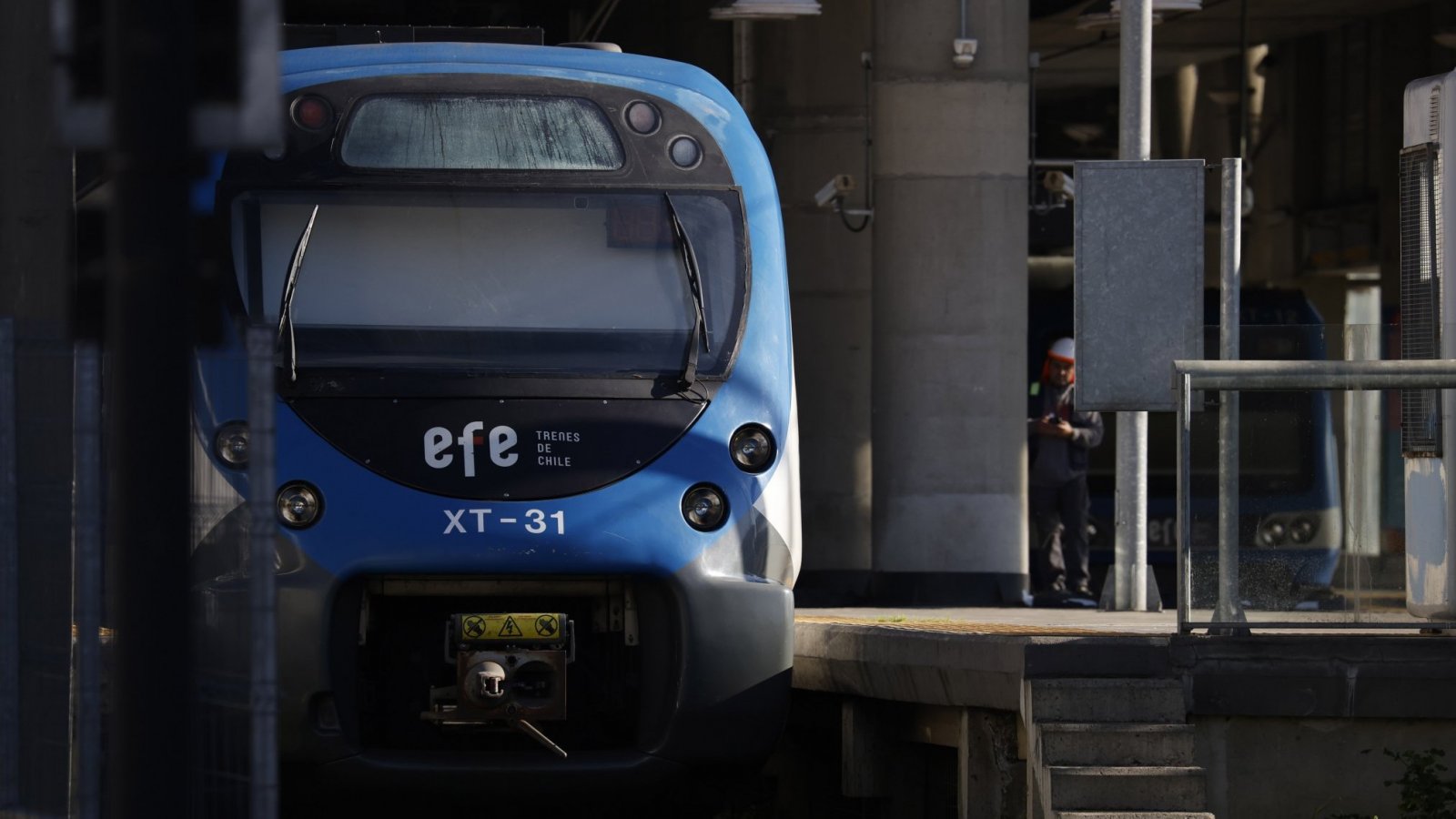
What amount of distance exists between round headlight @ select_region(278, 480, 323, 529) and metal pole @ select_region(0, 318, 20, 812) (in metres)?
1.56

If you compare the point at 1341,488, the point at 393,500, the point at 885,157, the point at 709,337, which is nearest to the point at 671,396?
the point at 709,337

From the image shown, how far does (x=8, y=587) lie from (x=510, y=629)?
2.09 meters

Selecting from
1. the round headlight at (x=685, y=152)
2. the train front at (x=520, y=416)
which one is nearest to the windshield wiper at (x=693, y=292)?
the train front at (x=520, y=416)

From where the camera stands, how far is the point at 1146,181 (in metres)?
10.5

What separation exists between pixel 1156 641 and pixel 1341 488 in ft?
3.01

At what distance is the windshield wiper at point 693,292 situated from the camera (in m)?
8.44

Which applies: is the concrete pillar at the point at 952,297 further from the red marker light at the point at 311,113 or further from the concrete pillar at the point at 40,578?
the concrete pillar at the point at 40,578

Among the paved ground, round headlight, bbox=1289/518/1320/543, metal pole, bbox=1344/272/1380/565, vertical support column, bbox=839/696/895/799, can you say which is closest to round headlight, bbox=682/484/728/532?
the paved ground

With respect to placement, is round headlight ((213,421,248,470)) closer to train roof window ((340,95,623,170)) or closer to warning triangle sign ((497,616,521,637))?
warning triangle sign ((497,616,521,637))

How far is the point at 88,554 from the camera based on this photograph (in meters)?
5.51

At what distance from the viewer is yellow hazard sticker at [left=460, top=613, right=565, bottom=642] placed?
8.08 meters

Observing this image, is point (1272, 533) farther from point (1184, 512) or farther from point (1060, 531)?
point (1060, 531)

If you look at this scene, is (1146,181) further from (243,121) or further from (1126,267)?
(243,121)

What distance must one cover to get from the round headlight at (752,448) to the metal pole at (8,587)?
8.97ft
